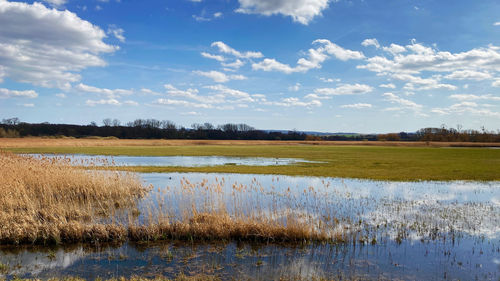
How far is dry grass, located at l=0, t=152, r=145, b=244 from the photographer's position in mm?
12695

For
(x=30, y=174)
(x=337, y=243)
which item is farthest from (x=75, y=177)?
(x=337, y=243)

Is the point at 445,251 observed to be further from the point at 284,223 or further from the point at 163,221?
the point at 163,221

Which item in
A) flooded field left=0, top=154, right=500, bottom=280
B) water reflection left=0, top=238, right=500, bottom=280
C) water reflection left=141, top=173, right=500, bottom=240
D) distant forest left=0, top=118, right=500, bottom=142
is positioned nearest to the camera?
water reflection left=0, top=238, right=500, bottom=280

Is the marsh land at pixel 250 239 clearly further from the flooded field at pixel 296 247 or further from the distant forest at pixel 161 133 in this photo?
the distant forest at pixel 161 133

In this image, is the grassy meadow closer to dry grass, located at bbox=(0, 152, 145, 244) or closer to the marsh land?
dry grass, located at bbox=(0, 152, 145, 244)

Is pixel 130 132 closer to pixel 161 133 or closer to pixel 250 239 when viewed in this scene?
pixel 161 133

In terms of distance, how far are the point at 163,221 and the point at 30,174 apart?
36.8ft

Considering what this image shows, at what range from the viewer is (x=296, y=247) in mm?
12047

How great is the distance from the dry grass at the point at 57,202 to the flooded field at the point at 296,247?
24.2 inches

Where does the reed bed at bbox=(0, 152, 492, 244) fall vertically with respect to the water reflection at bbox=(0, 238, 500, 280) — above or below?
above

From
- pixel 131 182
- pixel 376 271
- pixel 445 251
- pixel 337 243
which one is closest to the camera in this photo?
pixel 376 271

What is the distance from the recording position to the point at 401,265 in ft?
34.1

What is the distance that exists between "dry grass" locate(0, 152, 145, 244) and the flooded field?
614 millimetres

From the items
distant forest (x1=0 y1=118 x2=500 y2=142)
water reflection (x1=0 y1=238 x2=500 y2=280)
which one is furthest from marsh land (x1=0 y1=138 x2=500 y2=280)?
distant forest (x1=0 y1=118 x2=500 y2=142)
